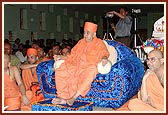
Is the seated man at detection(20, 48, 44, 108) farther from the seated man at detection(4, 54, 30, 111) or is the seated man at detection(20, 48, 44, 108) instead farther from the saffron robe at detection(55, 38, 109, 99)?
the seated man at detection(4, 54, 30, 111)

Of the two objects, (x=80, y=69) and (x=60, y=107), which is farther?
(x=80, y=69)

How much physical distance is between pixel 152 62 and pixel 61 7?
9.05 meters

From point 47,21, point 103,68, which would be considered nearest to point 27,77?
point 103,68

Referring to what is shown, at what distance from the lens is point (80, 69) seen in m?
3.68

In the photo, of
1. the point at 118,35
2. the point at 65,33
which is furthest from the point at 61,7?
the point at 118,35

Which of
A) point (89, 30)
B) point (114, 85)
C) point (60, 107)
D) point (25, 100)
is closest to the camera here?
point (60, 107)

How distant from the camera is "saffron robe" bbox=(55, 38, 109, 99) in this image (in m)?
3.50

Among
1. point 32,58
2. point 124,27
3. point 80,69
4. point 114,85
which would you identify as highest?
point 124,27

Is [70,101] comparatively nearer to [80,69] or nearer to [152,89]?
[80,69]

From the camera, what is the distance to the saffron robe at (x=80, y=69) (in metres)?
3.50

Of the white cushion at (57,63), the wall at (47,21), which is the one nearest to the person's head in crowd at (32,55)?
the white cushion at (57,63)

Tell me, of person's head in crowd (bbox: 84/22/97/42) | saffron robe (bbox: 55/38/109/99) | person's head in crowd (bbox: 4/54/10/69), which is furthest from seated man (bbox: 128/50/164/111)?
person's head in crowd (bbox: 4/54/10/69)

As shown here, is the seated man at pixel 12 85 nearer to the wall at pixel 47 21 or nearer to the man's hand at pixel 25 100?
the man's hand at pixel 25 100

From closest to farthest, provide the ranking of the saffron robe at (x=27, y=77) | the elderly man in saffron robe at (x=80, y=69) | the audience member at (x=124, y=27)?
the elderly man in saffron robe at (x=80, y=69)
the saffron robe at (x=27, y=77)
the audience member at (x=124, y=27)
